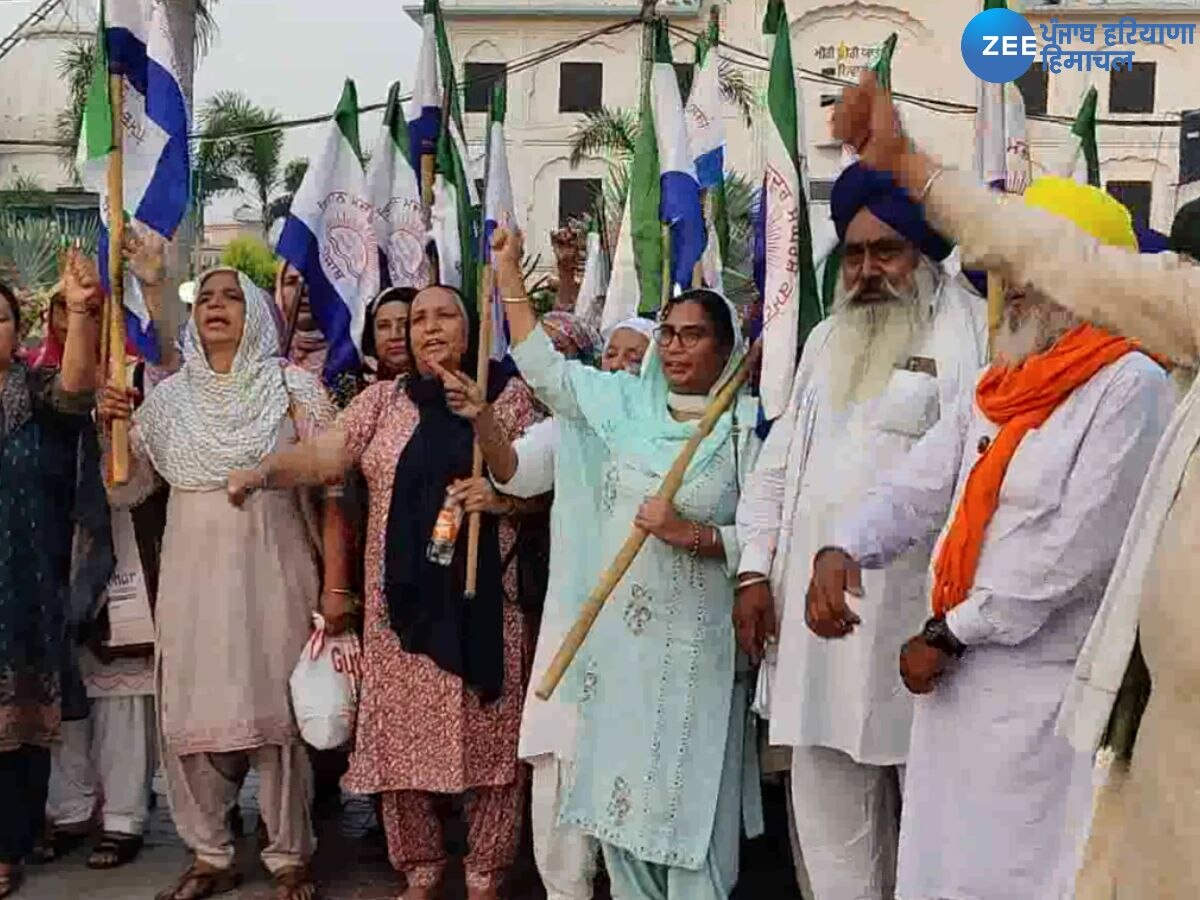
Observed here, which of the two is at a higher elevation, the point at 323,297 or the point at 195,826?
the point at 323,297

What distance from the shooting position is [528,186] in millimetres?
37531

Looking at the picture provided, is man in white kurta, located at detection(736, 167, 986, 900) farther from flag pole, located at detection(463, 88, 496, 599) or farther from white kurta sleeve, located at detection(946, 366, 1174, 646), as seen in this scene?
flag pole, located at detection(463, 88, 496, 599)

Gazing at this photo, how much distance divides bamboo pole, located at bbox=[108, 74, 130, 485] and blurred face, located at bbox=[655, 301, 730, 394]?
5.32 ft

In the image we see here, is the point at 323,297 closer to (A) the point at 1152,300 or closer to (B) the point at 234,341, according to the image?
(B) the point at 234,341

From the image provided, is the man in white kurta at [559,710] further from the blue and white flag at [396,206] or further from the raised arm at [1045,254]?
the raised arm at [1045,254]

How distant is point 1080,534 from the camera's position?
310 centimetres

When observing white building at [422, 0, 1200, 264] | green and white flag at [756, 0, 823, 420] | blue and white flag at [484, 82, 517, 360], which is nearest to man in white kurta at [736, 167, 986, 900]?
green and white flag at [756, 0, 823, 420]

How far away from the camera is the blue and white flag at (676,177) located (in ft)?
19.4

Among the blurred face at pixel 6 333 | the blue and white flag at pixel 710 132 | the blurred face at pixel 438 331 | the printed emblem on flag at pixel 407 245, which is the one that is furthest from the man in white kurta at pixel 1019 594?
the blue and white flag at pixel 710 132

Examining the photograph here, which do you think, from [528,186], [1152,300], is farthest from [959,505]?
[528,186]

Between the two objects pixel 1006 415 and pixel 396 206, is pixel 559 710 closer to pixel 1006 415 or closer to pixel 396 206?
pixel 1006 415

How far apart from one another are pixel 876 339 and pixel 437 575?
150cm

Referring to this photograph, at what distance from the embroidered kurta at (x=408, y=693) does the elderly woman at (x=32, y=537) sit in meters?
0.85

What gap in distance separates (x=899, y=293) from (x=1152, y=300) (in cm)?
162
